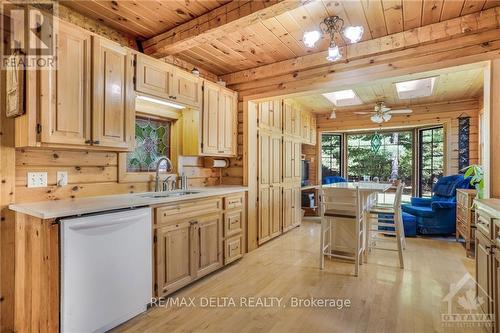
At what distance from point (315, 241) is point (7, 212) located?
3739mm

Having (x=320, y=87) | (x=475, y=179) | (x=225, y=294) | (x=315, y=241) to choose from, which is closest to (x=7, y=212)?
(x=225, y=294)

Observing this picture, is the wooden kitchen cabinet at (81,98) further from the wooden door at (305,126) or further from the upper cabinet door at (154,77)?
the wooden door at (305,126)

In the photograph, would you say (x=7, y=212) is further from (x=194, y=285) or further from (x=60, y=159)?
(x=194, y=285)

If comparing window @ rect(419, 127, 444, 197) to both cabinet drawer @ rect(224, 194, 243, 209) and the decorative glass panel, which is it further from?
cabinet drawer @ rect(224, 194, 243, 209)

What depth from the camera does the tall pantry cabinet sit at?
412cm

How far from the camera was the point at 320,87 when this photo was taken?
3.19 meters

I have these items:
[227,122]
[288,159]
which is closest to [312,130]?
[288,159]

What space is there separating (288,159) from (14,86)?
3947mm

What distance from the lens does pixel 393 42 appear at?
273 cm

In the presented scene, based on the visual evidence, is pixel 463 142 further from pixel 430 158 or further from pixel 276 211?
pixel 276 211

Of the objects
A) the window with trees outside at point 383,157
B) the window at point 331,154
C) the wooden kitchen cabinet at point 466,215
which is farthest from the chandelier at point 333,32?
the window at point 331,154

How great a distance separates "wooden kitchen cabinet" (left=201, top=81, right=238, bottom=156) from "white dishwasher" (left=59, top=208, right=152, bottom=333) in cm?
138

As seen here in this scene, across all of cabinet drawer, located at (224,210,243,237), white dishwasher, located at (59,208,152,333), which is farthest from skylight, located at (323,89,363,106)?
white dishwasher, located at (59,208,152,333)

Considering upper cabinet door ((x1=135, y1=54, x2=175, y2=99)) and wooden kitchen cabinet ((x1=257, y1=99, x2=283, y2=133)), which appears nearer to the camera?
upper cabinet door ((x1=135, y1=54, x2=175, y2=99))
